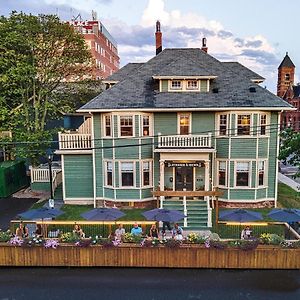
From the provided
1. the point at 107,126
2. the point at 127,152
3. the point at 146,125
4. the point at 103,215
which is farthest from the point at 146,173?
the point at 103,215

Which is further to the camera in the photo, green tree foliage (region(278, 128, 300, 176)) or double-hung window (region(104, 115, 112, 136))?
double-hung window (region(104, 115, 112, 136))

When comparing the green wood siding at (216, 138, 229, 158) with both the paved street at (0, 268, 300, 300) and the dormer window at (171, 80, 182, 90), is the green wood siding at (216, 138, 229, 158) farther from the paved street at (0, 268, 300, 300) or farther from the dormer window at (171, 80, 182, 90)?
the paved street at (0, 268, 300, 300)

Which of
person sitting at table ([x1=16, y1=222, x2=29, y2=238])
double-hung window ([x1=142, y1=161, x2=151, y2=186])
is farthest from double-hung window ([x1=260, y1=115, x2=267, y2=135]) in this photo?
person sitting at table ([x1=16, y1=222, x2=29, y2=238])

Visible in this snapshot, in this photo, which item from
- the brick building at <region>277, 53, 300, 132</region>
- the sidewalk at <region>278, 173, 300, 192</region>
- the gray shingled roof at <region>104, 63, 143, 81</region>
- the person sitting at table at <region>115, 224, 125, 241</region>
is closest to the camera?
the person sitting at table at <region>115, 224, 125, 241</region>

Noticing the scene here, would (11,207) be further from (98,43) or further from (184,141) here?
(98,43)

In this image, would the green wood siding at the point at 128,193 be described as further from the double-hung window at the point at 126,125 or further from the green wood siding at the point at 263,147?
the green wood siding at the point at 263,147

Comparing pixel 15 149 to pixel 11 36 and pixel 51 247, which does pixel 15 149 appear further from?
pixel 51 247

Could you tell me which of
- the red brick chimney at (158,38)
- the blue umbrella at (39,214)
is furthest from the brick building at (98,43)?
the blue umbrella at (39,214)

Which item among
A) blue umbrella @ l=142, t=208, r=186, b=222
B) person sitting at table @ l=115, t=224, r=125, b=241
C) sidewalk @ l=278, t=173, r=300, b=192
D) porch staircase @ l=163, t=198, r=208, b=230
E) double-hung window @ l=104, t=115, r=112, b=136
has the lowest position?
sidewalk @ l=278, t=173, r=300, b=192
